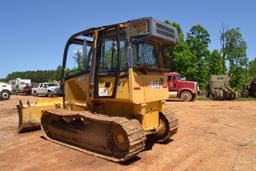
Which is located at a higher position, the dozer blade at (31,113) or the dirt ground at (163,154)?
the dozer blade at (31,113)

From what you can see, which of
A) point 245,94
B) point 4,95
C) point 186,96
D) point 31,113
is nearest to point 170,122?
point 31,113

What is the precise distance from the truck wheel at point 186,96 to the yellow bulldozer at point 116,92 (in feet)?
54.0

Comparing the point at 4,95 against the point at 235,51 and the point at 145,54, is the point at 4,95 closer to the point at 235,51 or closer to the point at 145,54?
the point at 145,54

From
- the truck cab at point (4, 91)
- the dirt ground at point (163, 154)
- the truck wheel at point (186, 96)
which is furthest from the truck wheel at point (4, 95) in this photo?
the dirt ground at point (163, 154)

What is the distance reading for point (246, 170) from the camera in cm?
640

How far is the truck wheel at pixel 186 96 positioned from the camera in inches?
974

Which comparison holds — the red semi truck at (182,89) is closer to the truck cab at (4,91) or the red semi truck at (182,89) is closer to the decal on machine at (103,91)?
the truck cab at (4,91)

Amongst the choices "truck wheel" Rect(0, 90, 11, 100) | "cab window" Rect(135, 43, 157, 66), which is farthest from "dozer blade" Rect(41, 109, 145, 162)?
"truck wheel" Rect(0, 90, 11, 100)

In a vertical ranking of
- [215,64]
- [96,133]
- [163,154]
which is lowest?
[163,154]

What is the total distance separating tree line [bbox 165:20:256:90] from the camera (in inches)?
1695

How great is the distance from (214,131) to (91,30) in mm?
5992

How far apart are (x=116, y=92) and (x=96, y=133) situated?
118cm

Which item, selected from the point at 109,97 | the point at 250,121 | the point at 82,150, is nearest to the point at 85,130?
the point at 82,150

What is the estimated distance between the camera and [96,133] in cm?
733
